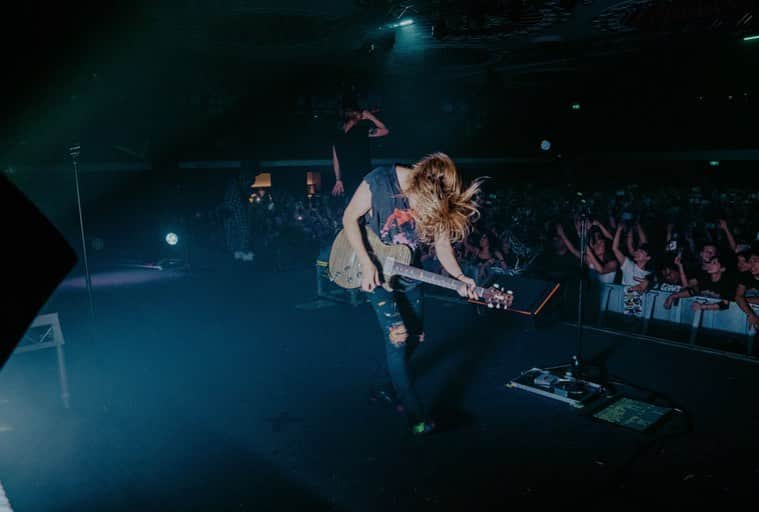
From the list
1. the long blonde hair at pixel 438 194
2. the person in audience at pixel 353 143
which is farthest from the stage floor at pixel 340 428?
the person in audience at pixel 353 143

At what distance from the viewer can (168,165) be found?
52.9 ft

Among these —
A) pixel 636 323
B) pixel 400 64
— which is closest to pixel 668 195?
pixel 400 64

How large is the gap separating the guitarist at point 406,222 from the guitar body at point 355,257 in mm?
54

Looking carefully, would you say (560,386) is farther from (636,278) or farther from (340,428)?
(636,278)

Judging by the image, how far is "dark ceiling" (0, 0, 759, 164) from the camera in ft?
24.2

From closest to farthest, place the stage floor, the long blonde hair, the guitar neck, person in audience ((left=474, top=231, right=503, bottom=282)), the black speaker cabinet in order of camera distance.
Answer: the black speaker cabinet < the stage floor < the long blonde hair < the guitar neck < person in audience ((left=474, top=231, right=503, bottom=282))

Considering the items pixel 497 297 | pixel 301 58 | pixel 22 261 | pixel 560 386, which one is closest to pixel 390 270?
pixel 497 297

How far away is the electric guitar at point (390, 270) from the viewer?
145 inches

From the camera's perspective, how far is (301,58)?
11.8 metres

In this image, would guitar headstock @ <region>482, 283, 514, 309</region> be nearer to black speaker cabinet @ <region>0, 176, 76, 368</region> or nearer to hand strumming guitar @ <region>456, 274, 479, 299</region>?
hand strumming guitar @ <region>456, 274, 479, 299</region>

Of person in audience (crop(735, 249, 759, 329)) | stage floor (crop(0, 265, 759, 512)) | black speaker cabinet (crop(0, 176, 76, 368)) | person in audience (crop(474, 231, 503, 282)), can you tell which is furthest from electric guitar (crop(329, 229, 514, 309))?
person in audience (crop(474, 231, 503, 282))

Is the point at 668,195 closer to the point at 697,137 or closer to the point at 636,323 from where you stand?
the point at 697,137

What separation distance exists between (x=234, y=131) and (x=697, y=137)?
1706 centimetres

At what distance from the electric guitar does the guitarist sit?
0.05m
